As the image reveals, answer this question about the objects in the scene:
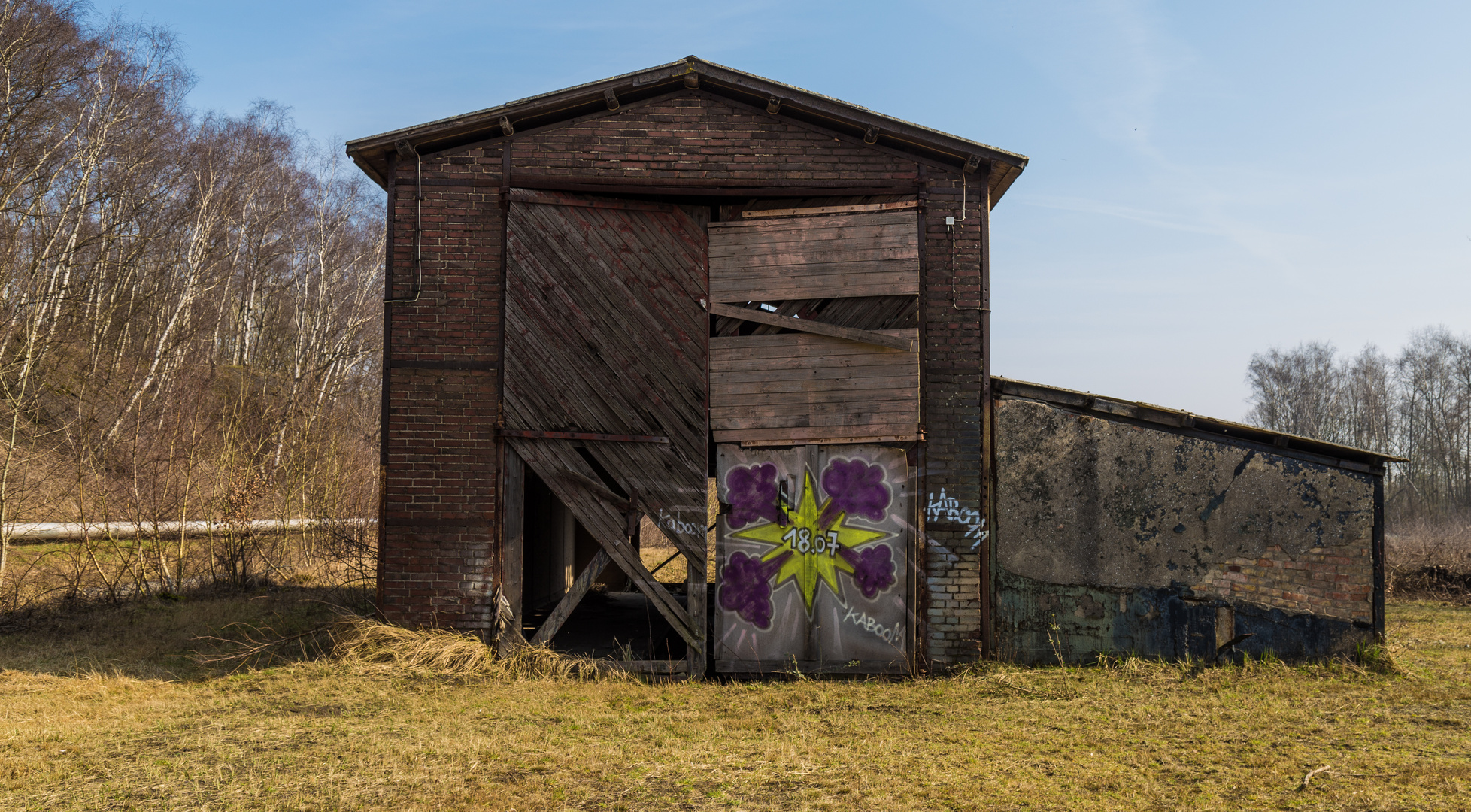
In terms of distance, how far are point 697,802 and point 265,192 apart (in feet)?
89.2

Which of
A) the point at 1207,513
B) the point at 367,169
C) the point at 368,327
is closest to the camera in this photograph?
the point at 1207,513

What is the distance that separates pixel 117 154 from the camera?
2067 cm

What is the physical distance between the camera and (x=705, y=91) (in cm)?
865

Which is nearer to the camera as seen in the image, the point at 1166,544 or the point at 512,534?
the point at 1166,544

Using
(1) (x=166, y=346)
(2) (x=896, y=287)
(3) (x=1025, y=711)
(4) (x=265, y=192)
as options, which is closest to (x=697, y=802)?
(3) (x=1025, y=711)

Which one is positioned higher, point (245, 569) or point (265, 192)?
point (265, 192)

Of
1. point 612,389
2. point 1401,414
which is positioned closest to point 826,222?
point 612,389

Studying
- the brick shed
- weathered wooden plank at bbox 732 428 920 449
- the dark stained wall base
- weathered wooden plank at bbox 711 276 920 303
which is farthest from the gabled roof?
the dark stained wall base

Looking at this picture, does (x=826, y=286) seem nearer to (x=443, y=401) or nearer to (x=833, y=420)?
(x=833, y=420)

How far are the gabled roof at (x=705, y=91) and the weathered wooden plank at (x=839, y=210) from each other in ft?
1.82

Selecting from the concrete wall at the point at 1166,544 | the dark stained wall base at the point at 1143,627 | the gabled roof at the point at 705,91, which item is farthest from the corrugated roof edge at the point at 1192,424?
the gabled roof at the point at 705,91

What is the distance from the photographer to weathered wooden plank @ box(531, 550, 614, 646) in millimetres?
8219

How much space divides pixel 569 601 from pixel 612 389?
6.95 ft

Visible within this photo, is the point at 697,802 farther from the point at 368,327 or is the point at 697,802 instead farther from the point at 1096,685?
the point at 368,327
